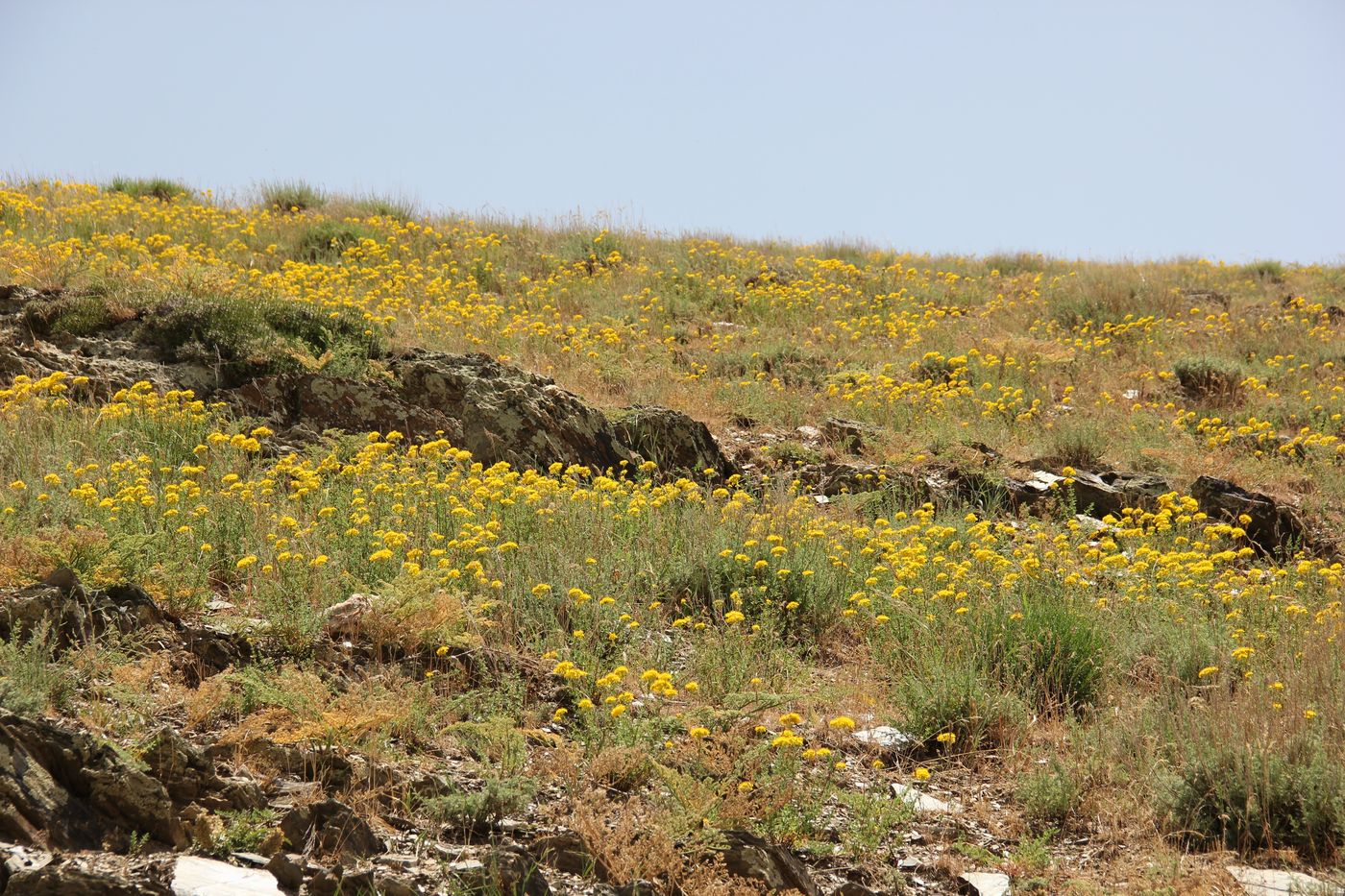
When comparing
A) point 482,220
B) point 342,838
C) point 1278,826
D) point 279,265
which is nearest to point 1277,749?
point 1278,826

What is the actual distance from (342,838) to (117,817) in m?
0.67

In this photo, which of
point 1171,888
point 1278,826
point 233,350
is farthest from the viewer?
point 233,350

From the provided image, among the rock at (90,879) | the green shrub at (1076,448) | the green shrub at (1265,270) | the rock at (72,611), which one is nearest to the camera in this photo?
the rock at (90,879)

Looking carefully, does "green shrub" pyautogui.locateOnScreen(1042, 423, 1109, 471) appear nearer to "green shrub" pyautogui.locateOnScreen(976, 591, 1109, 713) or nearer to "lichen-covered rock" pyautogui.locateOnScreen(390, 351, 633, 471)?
"lichen-covered rock" pyautogui.locateOnScreen(390, 351, 633, 471)

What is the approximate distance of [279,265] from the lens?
13.6 metres

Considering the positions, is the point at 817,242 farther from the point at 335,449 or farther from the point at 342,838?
the point at 342,838

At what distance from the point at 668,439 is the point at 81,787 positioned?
6265 mm

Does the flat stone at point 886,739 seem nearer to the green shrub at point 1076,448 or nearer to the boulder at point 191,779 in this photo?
the boulder at point 191,779

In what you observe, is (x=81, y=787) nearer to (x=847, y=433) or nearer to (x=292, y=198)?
(x=847, y=433)

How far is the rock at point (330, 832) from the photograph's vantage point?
11.2ft

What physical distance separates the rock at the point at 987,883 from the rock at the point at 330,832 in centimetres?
204

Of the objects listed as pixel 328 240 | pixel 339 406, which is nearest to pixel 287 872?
pixel 339 406

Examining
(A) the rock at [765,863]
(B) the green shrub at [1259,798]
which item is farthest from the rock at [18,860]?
(B) the green shrub at [1259,798]

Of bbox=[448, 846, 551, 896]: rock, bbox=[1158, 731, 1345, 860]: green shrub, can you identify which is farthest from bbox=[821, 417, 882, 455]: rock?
bbox=[448, 846, 551, 896]: rock
